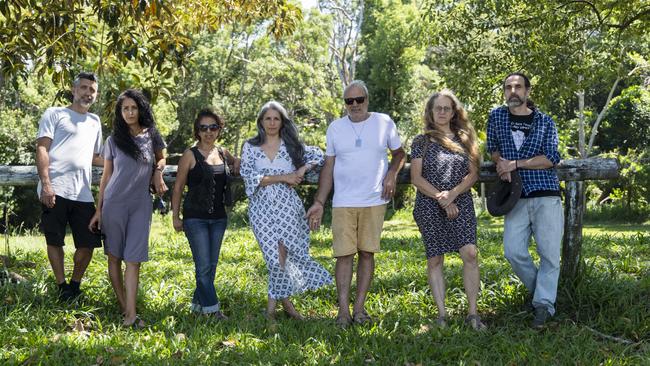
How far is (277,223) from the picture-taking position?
18.3 feet

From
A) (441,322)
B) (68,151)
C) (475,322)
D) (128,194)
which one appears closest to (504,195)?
(475,322)

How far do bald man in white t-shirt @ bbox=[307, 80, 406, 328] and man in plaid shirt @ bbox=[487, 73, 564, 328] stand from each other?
0.94 meters

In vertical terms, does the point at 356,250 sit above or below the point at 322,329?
above

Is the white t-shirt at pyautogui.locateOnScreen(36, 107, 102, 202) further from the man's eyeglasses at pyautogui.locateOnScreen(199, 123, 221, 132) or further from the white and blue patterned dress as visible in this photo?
the white and blue patterned dress

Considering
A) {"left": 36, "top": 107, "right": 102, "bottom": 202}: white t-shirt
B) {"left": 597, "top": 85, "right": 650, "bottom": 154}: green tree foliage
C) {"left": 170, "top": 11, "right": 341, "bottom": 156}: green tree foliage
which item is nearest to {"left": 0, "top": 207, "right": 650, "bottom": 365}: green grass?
{"left": 36, "top": 107, "right": 102, "bottom": 202}: white t-shirt

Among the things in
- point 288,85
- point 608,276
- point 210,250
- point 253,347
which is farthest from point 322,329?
point 288,85

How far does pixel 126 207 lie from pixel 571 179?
3.81 meters

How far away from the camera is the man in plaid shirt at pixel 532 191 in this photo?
5.49m

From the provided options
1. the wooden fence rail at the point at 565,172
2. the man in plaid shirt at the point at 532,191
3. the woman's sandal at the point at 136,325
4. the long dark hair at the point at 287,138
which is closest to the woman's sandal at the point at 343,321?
the wooden fence rail at the point at 565,172

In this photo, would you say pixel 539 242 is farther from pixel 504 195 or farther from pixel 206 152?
pixel 206 152

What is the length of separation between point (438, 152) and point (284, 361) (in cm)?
210

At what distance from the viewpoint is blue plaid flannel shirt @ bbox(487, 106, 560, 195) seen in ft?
18.1

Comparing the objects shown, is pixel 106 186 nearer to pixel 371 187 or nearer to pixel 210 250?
pixel 210 250

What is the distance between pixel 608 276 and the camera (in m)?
6.09
